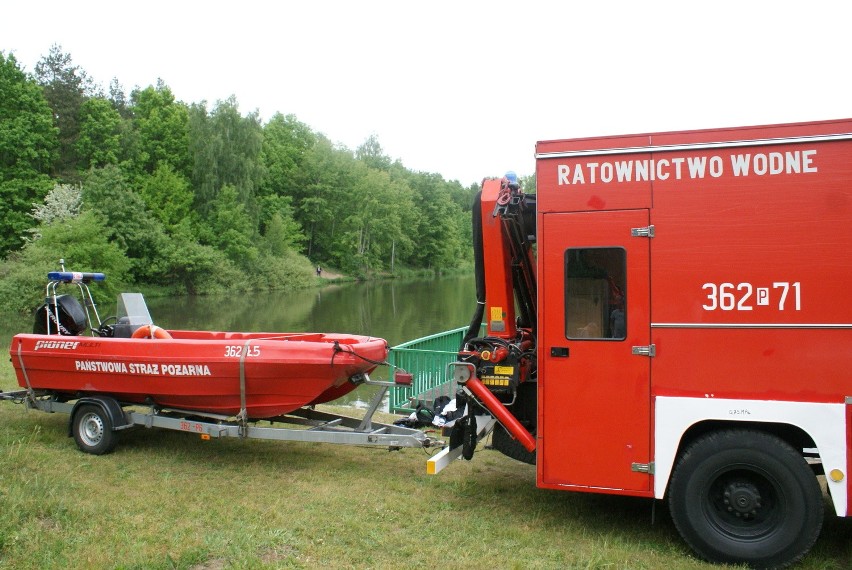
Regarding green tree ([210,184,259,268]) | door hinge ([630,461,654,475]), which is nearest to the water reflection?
green tree ([210,184,259,268])

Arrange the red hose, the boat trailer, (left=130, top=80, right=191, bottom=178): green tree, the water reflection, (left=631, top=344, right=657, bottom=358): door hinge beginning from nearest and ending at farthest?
(left=631, top=344, right=657, bottom=358): door hinge
the red hose
the boat trailer
the water reflection
(left=130, top=80, right=191, bottom=178): green tree

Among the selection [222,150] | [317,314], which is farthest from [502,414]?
[222,150]

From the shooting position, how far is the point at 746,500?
4.82 m

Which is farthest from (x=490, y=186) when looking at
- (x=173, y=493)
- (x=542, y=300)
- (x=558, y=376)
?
(x=173, y=493)

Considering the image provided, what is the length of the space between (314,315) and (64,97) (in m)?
37.1

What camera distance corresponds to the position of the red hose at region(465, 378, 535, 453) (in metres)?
5.61

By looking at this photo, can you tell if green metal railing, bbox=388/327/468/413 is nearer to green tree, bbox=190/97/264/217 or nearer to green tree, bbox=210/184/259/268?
green tree, bbox=210/184/259/268

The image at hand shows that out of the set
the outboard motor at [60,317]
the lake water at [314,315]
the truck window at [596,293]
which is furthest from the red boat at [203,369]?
the lake water at [314,315]

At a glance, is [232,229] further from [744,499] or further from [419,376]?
[744,499]

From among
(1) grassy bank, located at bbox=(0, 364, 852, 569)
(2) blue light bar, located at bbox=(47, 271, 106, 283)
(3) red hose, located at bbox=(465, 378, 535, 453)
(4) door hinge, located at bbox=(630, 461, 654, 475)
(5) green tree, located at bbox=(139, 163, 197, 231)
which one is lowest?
(1) grassy bank, located at bbox=(0, 364, 852, 569)

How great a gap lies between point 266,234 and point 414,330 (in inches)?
1776

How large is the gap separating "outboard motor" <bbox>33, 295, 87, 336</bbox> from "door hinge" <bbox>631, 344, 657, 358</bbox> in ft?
23.0

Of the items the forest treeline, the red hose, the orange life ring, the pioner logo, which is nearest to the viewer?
the red hose

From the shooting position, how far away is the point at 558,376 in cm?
527
